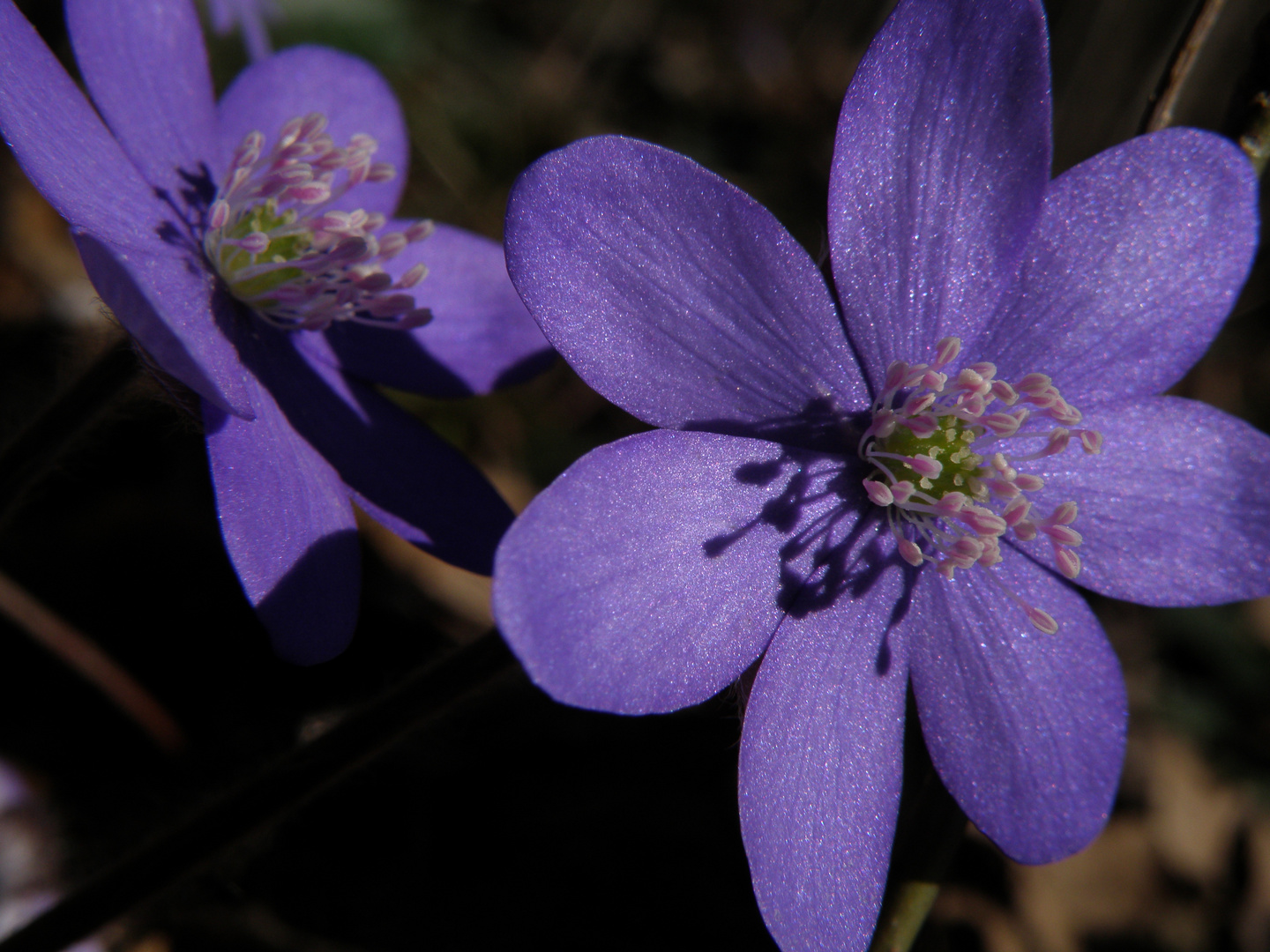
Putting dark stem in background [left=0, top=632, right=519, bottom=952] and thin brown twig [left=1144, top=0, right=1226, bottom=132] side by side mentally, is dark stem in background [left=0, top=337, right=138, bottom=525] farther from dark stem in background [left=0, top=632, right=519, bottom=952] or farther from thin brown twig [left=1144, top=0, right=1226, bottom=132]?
thin brown twig [left=1144, top=0, right=1226, bottom=132]

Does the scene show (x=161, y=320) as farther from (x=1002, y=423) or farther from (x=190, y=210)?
(x=1002, y=423)

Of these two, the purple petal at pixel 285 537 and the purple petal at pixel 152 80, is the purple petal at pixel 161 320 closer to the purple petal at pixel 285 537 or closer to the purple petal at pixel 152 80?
the purple petal at pixel 285 537

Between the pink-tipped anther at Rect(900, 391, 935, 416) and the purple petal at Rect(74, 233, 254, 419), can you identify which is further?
the pink-tipped anther at Rect(900, 391, 935, 416)

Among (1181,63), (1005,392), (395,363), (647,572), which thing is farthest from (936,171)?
→ (395,363)

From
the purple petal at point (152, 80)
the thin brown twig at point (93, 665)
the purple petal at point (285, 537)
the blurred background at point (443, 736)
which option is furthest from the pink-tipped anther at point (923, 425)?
the thin brown twig at point (93, 665)

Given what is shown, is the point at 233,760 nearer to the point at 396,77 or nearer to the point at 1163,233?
the point at 1163,233

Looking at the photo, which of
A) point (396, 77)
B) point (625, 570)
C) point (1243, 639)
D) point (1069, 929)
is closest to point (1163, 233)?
point (625, 570)

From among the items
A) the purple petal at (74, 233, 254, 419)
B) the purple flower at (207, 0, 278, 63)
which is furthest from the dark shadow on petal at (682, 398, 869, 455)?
the purple flower at (207, 0, 278, 63)
